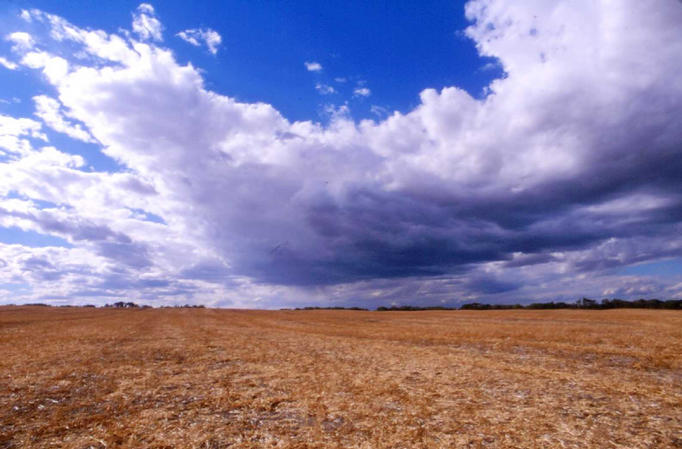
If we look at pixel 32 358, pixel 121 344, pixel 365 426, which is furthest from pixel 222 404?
pixel 121 344

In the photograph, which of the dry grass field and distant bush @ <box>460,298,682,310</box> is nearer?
the dry grass field

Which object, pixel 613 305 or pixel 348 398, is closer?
pixel 348 398

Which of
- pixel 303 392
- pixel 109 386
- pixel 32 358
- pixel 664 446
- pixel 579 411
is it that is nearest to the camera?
pixel 664 446

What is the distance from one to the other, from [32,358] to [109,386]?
940cm

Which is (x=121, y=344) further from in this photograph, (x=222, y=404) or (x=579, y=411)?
(x=579, y=411)

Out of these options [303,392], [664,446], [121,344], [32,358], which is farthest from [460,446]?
[121,344]

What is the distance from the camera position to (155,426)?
912 cm

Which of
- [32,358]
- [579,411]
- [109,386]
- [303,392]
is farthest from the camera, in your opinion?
[32,358]

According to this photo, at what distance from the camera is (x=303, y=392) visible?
40.1 ft

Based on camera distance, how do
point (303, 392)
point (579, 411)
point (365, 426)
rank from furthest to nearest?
point (303, 392) < point (579, 411) < point (365, 426)

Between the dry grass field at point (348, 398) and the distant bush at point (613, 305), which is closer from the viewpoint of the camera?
the dry grass field at point (348, 398)

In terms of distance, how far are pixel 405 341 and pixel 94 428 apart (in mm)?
20607

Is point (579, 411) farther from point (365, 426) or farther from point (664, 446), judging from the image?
point (365, 426)

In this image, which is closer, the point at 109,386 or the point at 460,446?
the point at 460,446
